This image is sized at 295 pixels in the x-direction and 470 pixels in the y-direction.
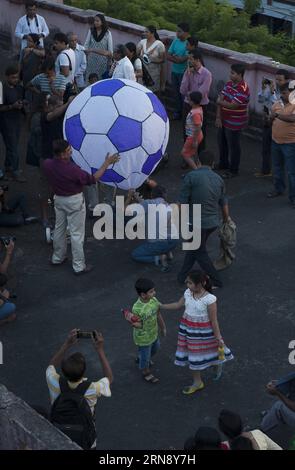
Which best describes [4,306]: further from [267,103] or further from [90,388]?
[267,103]

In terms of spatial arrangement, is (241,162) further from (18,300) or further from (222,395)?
(222,395)

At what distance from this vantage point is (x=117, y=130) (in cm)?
1059

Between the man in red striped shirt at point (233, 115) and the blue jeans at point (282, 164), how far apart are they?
907 mm

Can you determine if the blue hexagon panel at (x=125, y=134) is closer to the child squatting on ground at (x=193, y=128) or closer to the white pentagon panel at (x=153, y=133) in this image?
the white pentagon panel at (x=153, y=133)

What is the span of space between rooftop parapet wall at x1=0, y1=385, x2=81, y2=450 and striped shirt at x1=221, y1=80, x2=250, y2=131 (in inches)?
301

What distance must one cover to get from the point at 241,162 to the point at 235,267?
3245mm

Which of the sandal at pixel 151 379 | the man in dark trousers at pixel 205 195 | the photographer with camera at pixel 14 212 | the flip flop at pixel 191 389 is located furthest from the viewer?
the photographer with camera at pixel 14 212

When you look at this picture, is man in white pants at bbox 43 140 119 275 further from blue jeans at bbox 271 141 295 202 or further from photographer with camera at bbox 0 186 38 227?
blue jeans at bbox 271 141 295 202

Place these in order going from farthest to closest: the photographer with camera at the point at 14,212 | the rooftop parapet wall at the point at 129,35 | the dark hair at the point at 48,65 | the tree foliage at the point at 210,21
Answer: the tree foliage at the point at 210,21
the rooftop parapet wall at the point at 129,35
the dark hair at the point at 48,65
the photographer with camera at the point at 14,212

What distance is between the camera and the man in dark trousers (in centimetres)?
1013

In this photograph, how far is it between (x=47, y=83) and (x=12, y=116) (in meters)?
0.72

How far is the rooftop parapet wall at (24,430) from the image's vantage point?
19.2ft

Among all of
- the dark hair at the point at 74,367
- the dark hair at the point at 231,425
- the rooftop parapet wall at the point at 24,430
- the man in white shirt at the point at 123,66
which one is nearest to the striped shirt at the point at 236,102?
the man in white shirt at the point at 123,66

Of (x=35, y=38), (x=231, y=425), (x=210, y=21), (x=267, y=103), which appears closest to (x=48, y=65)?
(x=35, y=38)
